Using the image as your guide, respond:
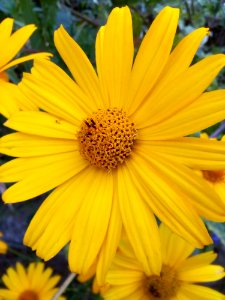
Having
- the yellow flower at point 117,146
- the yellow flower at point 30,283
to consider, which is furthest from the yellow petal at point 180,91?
the yellow flower at point 30,283

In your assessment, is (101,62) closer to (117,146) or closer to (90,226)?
(117,146)

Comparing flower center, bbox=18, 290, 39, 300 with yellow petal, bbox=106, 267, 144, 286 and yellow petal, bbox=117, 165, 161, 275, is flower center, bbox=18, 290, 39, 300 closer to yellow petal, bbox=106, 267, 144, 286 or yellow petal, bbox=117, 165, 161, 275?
yellow petal, bbox=106, 267, 144, 286

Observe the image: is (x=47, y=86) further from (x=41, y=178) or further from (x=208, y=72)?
(x=208, y=72)

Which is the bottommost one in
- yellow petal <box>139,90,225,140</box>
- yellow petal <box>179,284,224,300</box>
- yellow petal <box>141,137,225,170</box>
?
yellow petal <box>179,284,224,300</box>

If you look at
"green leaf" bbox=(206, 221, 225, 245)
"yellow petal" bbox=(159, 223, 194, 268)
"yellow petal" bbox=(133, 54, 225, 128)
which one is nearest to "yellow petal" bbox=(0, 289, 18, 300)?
"yellow petal" bbox=(159, 223, 194, 268)

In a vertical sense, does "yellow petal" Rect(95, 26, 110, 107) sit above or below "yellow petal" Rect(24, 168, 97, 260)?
above

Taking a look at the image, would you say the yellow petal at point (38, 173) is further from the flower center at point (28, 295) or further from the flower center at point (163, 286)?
the flower center at point (28, 295)
